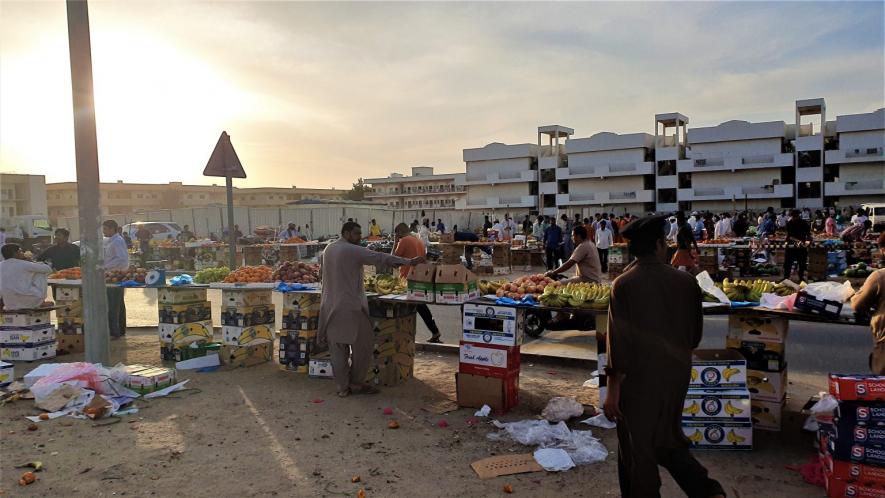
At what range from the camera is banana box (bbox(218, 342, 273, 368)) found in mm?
8391

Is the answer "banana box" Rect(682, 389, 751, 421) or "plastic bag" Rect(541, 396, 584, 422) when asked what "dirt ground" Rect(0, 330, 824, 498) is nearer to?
"plastic bag" Rect(541, 396, 584, 422)

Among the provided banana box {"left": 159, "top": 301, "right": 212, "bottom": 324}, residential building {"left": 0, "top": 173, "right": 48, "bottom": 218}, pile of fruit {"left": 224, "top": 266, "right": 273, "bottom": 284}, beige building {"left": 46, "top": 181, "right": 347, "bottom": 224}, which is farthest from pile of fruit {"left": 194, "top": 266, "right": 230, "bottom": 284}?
residential building {"left": 0, "top": 173, "right": 48, "bottom": 218}

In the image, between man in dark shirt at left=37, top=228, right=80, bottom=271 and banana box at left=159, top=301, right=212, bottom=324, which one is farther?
man in dark shirt at left=37, top=228, right=80, bottom=271

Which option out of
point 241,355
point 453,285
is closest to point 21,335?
point 241,355

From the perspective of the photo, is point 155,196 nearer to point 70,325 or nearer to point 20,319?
point 70,325

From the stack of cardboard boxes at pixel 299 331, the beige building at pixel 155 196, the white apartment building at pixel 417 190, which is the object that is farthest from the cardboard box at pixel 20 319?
the white apartment building at pixel 417 190

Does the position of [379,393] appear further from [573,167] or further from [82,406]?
[573,167]

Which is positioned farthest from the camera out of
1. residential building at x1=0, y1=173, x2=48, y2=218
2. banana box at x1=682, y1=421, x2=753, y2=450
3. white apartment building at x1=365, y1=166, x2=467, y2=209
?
white apartment building at x1=365, y1=166, x2=467, y2=209

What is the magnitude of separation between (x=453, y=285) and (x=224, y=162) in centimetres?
470

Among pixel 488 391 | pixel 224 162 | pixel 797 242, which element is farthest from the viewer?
pixel 797 242

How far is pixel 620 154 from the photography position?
6944cm

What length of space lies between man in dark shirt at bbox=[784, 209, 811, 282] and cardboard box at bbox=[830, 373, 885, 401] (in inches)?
530

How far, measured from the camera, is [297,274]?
8.76 m

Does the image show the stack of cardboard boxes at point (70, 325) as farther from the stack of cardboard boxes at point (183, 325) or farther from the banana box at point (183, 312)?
the banana box at point (183, 312)
